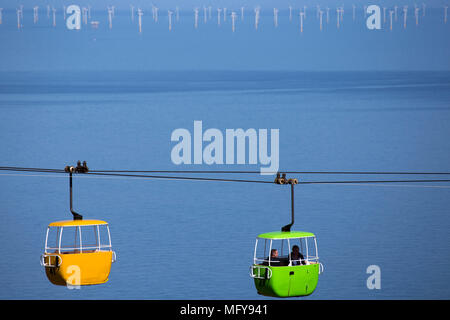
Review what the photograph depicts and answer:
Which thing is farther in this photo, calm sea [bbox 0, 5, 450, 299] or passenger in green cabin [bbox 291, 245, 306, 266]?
calm sea [bbox 0, 5, 450, 299]

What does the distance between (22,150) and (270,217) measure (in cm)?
5239

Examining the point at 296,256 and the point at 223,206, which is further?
the point at 223,206

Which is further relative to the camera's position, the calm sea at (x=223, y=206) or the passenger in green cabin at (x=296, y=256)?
the calm sea at (x=223, y=206)

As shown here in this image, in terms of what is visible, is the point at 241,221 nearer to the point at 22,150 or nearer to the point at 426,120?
the point at 22,150

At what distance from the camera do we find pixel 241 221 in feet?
279

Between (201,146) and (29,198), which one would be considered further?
(201,146)

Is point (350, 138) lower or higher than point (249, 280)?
higher

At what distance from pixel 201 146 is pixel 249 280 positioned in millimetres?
61903

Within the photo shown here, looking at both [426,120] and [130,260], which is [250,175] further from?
[426,120]

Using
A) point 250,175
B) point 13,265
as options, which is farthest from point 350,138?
point 13,265

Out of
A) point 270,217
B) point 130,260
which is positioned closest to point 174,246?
point 130,260

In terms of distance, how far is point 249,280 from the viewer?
7306 centimetres
